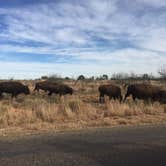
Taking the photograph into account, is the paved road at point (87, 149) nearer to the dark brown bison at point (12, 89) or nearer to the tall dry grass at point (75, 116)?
the tall dry grass at point (75, 116)

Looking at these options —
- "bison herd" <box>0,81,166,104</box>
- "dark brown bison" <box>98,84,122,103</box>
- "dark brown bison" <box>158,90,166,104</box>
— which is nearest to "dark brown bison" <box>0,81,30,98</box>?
"bison herd" <box>0,81,166,104</box>

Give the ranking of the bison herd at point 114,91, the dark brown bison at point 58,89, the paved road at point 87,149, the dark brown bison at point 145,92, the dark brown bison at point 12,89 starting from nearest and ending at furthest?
the paved road at point 87,149
the dark brown bison at point 145,92
the bison herd at point 114,91
the dark brown bison at point 12,89
the dark brown bison at point 58,89

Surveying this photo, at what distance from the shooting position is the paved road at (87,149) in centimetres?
896

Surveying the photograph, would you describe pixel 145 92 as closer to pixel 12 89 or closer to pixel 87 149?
pixel 12 89

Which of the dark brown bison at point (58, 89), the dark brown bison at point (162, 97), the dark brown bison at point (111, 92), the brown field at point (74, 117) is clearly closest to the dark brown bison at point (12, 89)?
the dark brown bison at point (58, 89)

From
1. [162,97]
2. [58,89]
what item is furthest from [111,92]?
[58,89]

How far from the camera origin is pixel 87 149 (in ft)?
34.1

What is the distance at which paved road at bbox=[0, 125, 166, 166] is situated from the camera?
8961 mm

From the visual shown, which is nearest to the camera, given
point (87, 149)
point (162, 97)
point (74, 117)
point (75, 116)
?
point (87, 149)

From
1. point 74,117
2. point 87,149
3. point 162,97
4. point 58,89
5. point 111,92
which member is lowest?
point 74,117

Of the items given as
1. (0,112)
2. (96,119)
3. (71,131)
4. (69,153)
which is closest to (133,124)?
(96,119)

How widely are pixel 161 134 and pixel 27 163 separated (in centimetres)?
576

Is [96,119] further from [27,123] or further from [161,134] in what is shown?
[161,134]

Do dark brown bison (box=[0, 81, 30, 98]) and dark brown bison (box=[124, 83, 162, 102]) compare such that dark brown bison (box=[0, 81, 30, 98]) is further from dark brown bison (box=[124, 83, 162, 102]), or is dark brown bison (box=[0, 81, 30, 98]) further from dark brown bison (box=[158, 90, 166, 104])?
dark brown bison (box=[158, 90, 166, 104])
